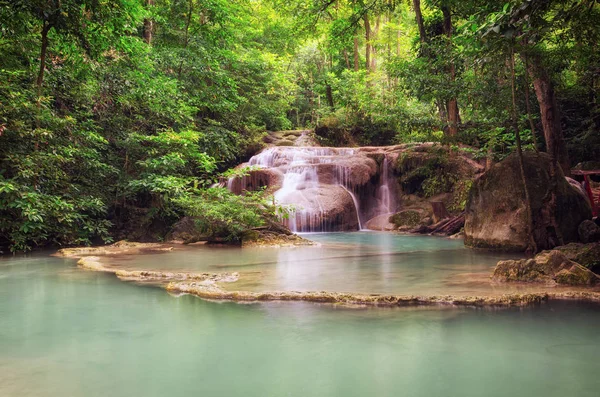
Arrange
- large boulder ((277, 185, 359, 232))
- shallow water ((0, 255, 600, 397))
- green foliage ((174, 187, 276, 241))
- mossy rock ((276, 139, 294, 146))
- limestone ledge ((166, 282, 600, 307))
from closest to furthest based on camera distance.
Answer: shallow water ((0, 255, 600, 397)) → limestone ledge ((166, 282, 600, 307)) → green foliage ((174, 187, 276, 241)) → large boulder ((277, 185, 359, 232)) → mossy rock ((276, 139, 294, 146))

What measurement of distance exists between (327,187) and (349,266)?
9.10 metres

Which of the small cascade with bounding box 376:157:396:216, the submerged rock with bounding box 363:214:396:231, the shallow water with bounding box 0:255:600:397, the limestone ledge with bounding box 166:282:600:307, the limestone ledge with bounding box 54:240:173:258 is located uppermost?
the small cascade with bounding box 376:157:396:216

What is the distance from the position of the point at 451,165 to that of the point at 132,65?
1086 cm

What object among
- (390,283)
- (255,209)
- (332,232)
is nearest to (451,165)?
(332,232)

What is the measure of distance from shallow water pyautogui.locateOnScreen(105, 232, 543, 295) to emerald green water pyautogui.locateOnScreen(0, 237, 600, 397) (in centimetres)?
86

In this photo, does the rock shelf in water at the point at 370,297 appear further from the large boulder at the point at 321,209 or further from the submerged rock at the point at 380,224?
the submerged rock at the point at 380,224

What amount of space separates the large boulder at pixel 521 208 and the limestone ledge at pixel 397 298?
419 centimetres

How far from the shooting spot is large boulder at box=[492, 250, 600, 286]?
533 cm

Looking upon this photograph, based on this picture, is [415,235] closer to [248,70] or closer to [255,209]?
[255,209]

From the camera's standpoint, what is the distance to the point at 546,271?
5.56m

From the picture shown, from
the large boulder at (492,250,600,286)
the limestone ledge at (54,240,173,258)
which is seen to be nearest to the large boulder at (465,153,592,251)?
the large boulder at (492,250,600,286)

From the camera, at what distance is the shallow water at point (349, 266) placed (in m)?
5.30

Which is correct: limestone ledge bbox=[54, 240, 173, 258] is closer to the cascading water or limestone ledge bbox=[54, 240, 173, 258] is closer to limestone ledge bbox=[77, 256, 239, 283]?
limestone ledge bbox=[77, 256, 239, 283]

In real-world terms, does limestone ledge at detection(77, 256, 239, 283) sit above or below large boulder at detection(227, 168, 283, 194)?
below
